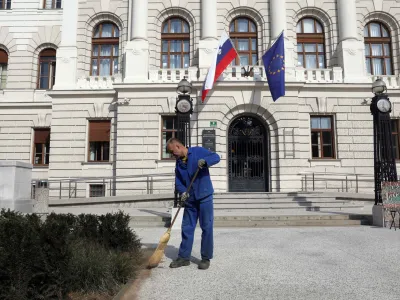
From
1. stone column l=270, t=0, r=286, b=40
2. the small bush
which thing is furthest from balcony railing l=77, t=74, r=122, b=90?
the small bush

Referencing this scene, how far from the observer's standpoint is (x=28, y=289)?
3.28 m

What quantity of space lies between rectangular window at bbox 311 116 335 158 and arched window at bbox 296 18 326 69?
3.37 m

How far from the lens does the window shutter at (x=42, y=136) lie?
19.9m

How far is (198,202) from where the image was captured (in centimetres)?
521

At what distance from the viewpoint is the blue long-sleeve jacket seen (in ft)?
16.8

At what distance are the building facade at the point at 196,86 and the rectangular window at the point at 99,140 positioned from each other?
57 millimetres

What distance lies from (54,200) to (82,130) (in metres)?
4.20

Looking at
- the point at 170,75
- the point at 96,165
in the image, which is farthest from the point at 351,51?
the point at 96,165

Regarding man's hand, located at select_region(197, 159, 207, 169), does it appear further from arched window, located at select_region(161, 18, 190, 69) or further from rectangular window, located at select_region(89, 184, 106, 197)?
arched window, located at select_region(161, 18, 190, 69)

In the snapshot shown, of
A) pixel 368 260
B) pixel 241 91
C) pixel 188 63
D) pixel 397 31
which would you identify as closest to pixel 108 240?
pixel 368 260

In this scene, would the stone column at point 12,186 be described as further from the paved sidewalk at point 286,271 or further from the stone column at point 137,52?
the stone column at point 137,52

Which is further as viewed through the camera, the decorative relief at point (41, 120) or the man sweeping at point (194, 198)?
the decorative relief at point (41, 120)

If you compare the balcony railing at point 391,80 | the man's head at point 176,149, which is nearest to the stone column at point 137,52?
the balcony railing at point 391,80

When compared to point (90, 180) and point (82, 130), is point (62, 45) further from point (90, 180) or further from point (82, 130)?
point (90, 180)
